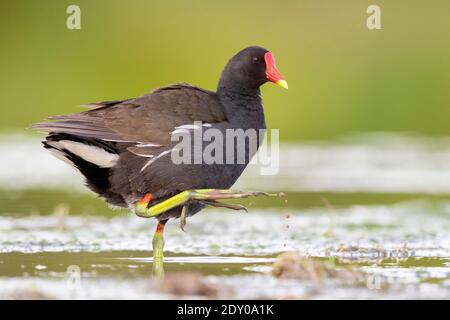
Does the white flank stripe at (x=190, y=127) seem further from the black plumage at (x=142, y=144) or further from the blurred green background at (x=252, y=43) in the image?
the blurred green background at (x=252, y=43)

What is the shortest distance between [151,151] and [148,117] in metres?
0.25

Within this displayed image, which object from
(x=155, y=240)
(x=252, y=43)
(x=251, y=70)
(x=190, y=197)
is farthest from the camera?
(x=252, y=43)

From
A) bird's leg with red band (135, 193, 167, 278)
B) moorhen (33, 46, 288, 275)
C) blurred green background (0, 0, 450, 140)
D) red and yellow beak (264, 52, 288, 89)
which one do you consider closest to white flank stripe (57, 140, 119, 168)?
moorhen (33, 46, 288, 275)

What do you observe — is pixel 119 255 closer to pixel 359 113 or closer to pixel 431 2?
pixel 359 113

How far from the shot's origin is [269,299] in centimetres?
568

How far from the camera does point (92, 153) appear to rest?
695 centimetres

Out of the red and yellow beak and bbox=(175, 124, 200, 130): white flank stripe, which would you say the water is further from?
the red and yellow beak

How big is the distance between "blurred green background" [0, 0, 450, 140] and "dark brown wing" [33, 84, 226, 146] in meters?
8.63

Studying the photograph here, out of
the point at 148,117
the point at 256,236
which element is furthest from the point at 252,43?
the point at 148,117

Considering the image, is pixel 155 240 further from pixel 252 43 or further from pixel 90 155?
pixel 252 43

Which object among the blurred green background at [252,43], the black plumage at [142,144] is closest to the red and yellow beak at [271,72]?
the black plumage at [142,144]

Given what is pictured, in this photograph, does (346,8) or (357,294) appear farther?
(346,8)

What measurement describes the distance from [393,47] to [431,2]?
3264 millimetres

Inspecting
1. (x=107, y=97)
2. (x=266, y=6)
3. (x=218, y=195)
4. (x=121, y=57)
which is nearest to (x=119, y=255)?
(x=218, y=195)
